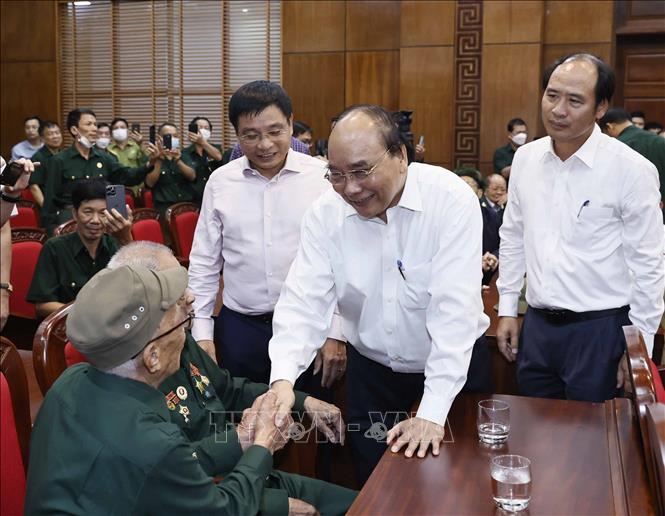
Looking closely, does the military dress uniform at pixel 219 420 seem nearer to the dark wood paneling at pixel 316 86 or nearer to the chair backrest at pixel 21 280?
the chair backrest at pixel 21 280

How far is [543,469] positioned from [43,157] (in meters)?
6.03

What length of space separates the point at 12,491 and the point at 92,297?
437 mm

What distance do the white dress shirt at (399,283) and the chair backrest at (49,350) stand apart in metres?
0.53

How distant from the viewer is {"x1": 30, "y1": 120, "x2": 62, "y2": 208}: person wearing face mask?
6066mm

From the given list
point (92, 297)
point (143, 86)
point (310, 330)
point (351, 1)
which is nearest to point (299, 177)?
point (310, 330)

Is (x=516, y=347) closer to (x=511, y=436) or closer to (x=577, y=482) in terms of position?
(x=511, y=436)

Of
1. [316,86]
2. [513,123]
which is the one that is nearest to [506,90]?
[513,123]

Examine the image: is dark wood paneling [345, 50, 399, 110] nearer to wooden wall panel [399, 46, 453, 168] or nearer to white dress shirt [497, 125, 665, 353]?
wooden wall panel [399, 46, 453, 168]

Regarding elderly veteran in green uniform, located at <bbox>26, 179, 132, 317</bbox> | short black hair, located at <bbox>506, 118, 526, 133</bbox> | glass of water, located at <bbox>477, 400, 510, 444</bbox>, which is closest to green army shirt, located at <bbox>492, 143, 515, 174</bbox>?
short black hair, located at <bbox>506, 118, 526, 133</bbox>

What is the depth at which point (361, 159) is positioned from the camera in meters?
1.62

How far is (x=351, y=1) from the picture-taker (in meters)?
8.09

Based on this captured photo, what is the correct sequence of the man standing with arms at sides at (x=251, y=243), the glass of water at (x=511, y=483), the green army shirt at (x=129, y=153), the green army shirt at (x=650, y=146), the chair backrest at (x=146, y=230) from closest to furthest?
the glass of water at (x=511, y=483) < the man standing with arms at sides at (x=251, y=243) < the chair backrest at (x=146, y=230) < the green army shirt at (x=650, y=146) < the green army shirt at (x=129, y=153)

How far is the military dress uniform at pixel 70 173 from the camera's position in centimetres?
577

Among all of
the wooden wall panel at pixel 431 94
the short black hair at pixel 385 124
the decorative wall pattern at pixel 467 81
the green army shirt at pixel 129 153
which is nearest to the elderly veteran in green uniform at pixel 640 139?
the decorative wall pattern at pixel 467 81
